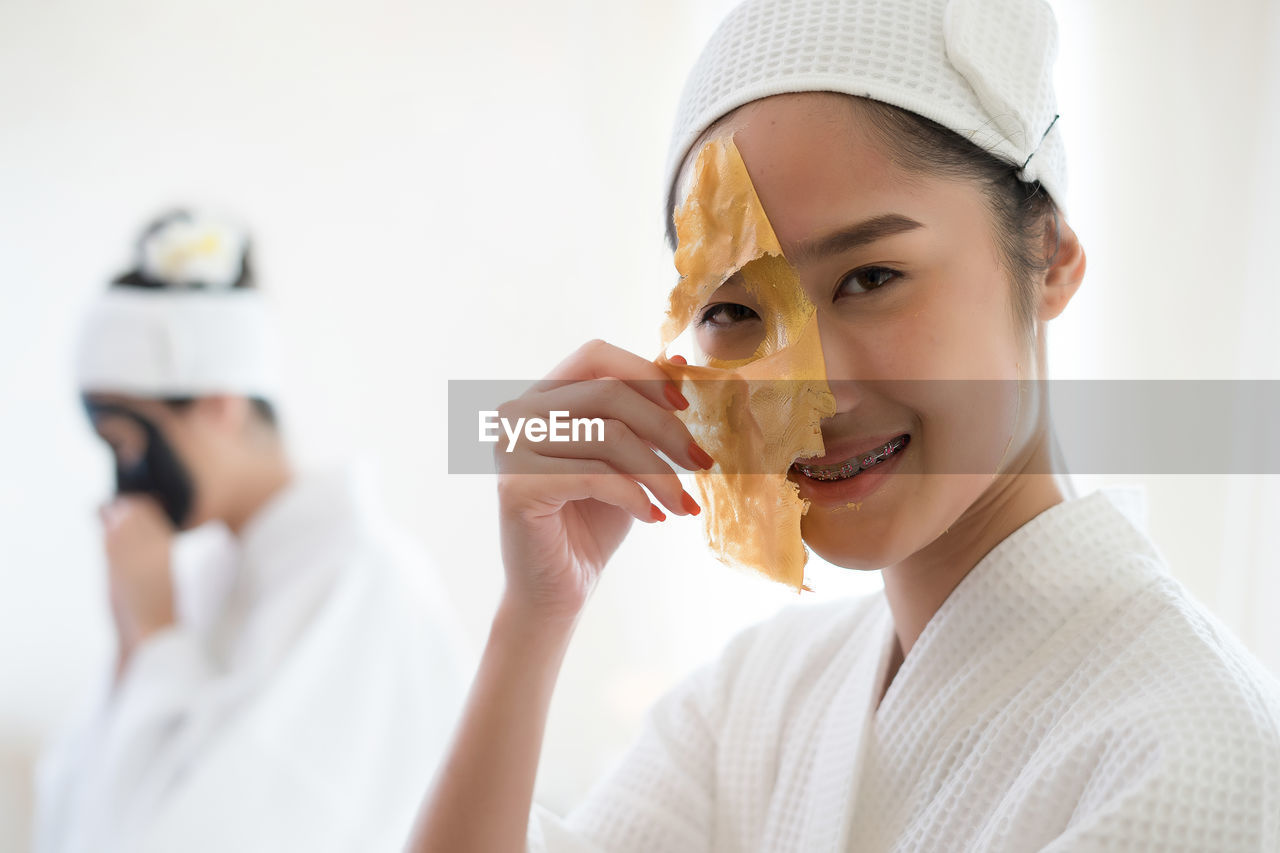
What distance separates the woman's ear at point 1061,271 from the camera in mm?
753

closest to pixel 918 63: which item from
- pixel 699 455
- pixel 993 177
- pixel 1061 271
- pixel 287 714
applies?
pixel 993 177

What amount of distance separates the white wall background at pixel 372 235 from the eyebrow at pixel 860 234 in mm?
1623

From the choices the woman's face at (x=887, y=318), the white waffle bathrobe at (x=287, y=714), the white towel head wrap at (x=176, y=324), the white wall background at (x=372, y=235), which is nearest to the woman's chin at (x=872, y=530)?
the woman's face at (x=887, y=318)

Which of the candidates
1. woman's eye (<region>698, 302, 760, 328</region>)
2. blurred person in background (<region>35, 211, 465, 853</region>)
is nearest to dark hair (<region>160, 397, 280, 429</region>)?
blurred person in background (<region>35, 211, 465, 853</region>)

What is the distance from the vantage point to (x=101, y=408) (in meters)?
1.93

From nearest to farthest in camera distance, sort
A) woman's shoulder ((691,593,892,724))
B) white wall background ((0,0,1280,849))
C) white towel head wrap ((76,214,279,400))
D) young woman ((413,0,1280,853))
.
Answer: young woman ((413,0,1280,853)) → woman's shoulder ((691,593,892,724)) → white towel head wrap ((76,214,279,400)) → white wall background ((0,0,1280,849))

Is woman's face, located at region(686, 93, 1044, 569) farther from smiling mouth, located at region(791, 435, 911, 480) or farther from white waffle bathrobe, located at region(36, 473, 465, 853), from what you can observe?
white waffle bathrobe, located at region(36, 473, 465, 853)

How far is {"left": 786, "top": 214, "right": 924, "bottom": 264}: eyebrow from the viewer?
64cm

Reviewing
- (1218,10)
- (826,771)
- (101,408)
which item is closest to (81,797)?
(101,408)

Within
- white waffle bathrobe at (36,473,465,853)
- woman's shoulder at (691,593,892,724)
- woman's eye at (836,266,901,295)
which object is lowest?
white waffle bathrobe at (36,473,465,853)

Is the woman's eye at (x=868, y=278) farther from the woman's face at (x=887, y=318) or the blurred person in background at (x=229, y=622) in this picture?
the blurred person in background at (x=229, y=622)

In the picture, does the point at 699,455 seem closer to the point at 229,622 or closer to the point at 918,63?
the point at 918,63

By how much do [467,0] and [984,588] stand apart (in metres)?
2.14

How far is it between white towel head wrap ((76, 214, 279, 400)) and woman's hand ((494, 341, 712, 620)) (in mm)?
1426
